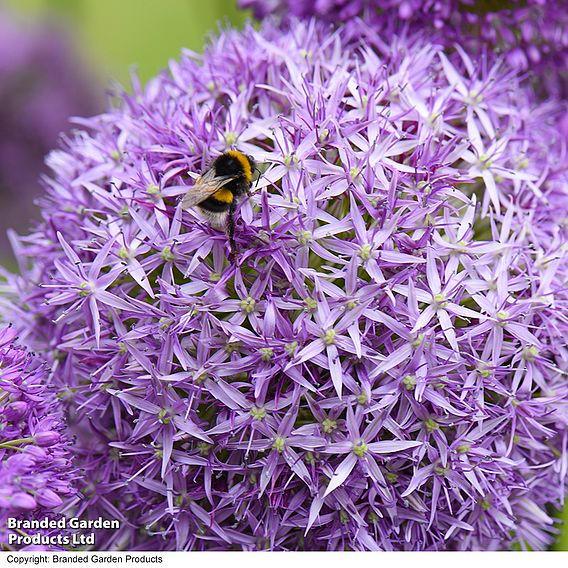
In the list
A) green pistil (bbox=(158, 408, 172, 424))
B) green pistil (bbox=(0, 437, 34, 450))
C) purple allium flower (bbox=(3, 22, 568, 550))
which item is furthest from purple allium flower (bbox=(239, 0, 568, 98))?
green pistil (bbox=(0, 437, 34, 450))

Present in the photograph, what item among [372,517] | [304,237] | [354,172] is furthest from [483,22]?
[372,517]

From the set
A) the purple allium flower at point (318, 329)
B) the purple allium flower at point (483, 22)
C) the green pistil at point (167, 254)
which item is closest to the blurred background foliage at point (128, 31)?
the purple allium flower at point (483, 22)

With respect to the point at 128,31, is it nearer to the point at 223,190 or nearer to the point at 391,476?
the point at 223,190

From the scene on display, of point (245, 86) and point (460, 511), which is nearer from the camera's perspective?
point (460, 511)

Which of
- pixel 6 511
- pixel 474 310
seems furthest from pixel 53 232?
pixel 474 310

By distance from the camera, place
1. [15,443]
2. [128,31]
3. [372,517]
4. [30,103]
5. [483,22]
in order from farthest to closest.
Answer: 1. [128,31]
2. [30,103]
3. [483,22]
4. [372,517]
5. [15,443]
